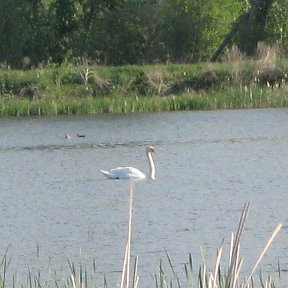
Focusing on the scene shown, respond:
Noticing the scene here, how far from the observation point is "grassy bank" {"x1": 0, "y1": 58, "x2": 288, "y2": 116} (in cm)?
3177

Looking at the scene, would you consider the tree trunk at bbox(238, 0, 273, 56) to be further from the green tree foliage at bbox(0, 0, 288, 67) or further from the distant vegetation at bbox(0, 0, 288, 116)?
the green tree foliage at bbox(0, 0, 288, 67)

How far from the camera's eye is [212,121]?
28031 mm

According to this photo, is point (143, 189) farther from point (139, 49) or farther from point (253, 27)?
point (139, 49)

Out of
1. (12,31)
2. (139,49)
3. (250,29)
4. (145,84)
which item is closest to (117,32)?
(139,49)

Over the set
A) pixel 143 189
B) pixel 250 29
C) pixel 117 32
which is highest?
pixel 250 29

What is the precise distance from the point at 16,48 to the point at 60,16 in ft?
7.61

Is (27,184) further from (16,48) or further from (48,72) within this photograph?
(16,48)

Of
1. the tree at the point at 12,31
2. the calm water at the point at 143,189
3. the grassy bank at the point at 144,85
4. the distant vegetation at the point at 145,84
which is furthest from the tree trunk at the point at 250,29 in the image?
the calm water at the point at 143,189

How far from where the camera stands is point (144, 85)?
35.0 metres

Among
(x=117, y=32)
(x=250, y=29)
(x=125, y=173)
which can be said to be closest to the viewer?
(x=125, y=173)

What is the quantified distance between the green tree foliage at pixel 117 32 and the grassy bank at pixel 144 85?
6.15 m

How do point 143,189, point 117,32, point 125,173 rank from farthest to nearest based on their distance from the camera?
point 117,32
point 125,173
point 143,189

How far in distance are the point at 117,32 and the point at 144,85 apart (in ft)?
27.8

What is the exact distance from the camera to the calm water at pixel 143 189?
11.9 meters
